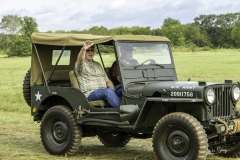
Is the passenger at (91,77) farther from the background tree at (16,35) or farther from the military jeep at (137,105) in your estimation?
the background tree at (16,35)

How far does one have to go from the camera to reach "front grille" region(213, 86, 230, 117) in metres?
7.28

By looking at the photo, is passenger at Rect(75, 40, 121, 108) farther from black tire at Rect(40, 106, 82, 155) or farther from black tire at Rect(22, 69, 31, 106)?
black tire at Rect(22, 69, 31, 106)

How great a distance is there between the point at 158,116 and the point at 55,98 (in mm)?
2202

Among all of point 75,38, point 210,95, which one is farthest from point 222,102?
point 75,38

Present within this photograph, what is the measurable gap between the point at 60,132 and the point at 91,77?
1.06 meters

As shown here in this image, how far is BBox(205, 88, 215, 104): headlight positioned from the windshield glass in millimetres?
1608

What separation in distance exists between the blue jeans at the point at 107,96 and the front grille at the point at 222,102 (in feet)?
5.13

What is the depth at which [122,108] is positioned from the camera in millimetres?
7656

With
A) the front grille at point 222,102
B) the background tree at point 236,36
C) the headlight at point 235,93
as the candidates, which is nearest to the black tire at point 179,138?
the front grille at point 222,102

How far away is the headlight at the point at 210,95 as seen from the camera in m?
7.03

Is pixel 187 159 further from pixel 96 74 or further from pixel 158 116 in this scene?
pixel 96 74

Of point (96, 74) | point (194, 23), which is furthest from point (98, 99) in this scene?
point (194, 23)

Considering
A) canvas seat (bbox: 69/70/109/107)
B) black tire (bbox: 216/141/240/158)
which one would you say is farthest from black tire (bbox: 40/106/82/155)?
black tire (bbox: 216/141/240/158)

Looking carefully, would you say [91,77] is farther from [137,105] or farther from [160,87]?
[160,87]
